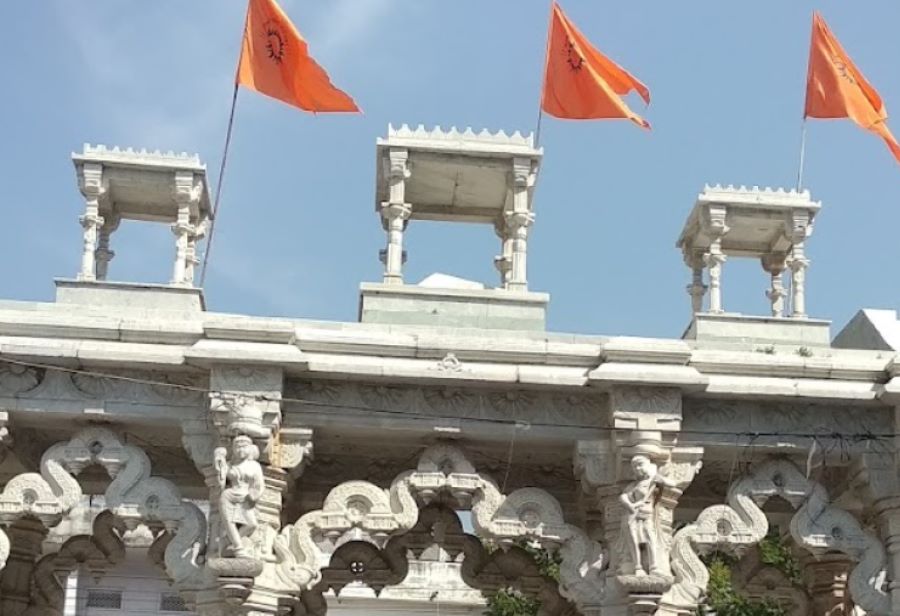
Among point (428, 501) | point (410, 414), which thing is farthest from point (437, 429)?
point (428, 501)

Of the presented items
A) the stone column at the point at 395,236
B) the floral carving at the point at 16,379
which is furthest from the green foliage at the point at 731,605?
the floral carving at the point at 16,379

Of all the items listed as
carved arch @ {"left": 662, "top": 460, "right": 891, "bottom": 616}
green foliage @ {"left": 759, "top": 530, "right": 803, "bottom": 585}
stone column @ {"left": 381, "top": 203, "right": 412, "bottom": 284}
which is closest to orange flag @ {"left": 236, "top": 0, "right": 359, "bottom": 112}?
stone column @ {"left": 381, "top": 203, "right": 412, "bottom": 284}

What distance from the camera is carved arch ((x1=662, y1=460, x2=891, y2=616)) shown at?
16797 mm

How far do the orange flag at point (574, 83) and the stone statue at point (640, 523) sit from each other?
6.30 metres

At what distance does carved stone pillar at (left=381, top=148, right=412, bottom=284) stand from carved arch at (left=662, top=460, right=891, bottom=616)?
5456 mm

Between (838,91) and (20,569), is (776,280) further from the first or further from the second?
(20,569)

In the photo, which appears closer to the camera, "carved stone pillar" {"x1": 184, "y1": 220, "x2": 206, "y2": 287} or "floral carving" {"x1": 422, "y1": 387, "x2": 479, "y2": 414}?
"floral carving" {"x1": 422, "y1": 387, "x2": 479, "y2": 414}

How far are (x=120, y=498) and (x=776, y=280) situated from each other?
37.2 ft

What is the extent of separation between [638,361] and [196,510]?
5584mm

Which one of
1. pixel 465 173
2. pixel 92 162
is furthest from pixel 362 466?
pixel 92 162

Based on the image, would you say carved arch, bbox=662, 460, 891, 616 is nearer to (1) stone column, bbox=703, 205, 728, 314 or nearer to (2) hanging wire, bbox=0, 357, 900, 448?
(2) hanging wire, bbox=0, 357, 900, 448

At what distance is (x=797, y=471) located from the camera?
57.4ft

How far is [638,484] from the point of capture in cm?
1638

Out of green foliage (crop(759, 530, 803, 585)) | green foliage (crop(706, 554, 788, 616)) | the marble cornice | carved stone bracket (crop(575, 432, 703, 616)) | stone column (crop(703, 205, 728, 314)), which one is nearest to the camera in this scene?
carved stone bracket (crop(575, 432, 703, 616))
